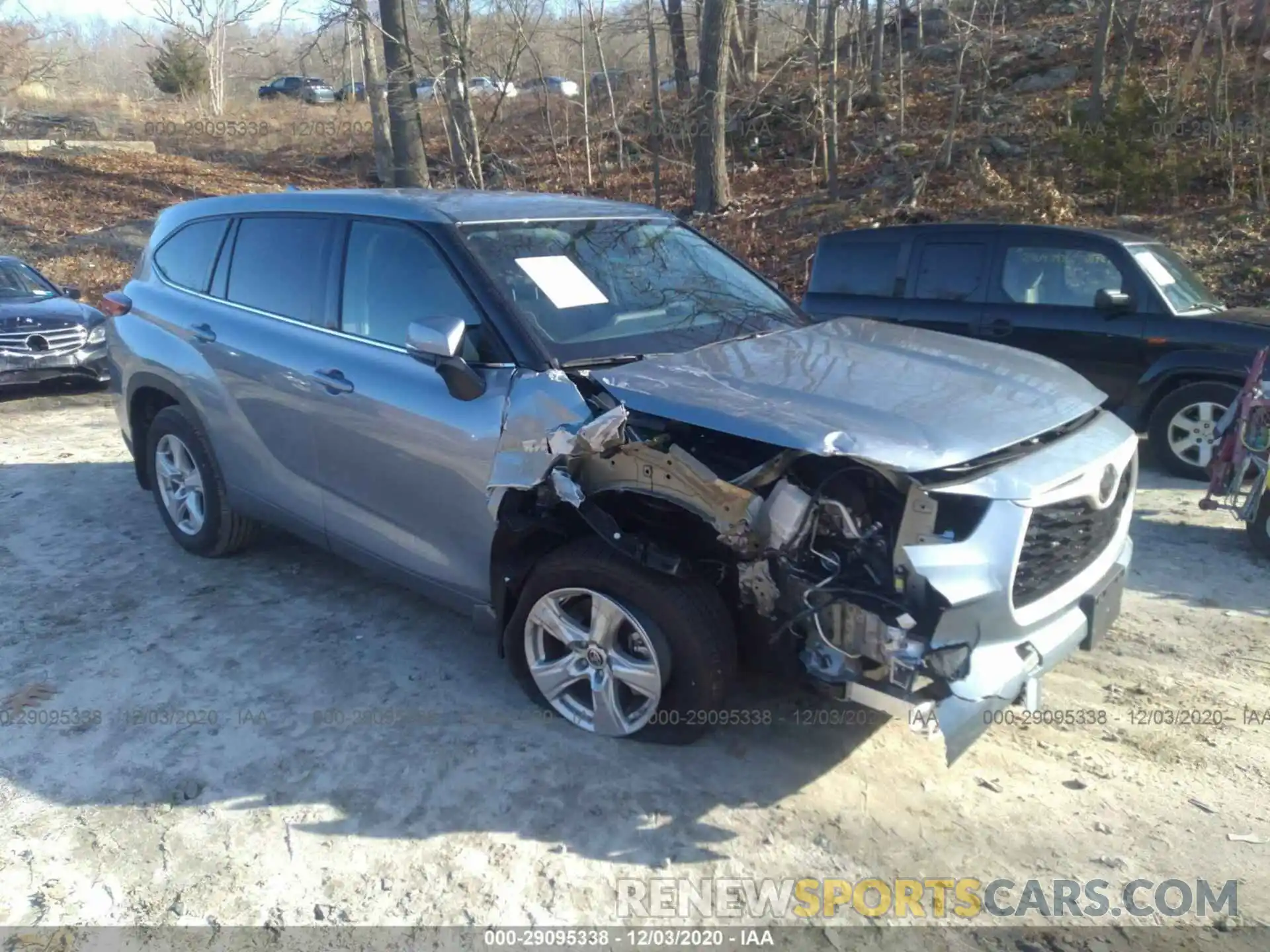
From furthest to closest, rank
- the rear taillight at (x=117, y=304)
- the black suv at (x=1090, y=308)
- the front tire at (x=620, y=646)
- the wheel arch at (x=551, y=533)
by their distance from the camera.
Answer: the black suv at (x=1090, y=308), the rear taillight at (x=117, y=304), the wheel arch at (x=551, y=533), the front tire at (x=620, y=646)

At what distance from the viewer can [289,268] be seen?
480cm

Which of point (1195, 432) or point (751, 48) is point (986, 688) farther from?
point (751, 48)

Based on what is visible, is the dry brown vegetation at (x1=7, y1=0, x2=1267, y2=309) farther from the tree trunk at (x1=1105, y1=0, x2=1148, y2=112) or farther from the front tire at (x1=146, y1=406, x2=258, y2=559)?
the front tire at (x1=146, y1=406, x2=258, y2=559)

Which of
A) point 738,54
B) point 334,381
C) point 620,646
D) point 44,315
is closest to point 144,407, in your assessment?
point 334,381

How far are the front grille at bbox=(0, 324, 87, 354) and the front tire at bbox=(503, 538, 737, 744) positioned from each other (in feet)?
27.0

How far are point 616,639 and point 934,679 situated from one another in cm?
112

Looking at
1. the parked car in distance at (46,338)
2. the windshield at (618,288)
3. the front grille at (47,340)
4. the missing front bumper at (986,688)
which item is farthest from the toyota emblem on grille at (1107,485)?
the front grille at (47,340)

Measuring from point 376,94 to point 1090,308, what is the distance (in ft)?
57.7

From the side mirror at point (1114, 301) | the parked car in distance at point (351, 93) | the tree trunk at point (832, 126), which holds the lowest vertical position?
the side mirror at point (1114, 301)

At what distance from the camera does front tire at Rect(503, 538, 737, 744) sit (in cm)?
344

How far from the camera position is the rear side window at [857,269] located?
8.81 m

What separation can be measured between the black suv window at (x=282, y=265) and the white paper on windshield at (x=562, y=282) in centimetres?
106

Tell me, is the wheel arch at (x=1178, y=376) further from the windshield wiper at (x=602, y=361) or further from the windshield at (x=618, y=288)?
the windshield wiper at (x=602, y=361)

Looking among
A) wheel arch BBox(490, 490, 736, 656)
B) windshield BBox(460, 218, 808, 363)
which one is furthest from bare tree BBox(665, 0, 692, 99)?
wheel arch BBox(490, 490, 736, 656)
